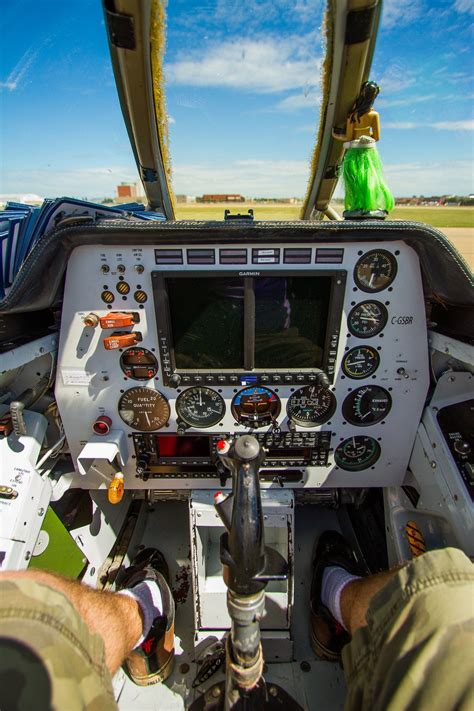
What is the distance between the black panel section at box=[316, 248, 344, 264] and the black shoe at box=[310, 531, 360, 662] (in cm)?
206

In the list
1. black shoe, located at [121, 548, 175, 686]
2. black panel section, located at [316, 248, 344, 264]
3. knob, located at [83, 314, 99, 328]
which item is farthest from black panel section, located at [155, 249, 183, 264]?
black shoe, located at [121, 548, 175, 686]

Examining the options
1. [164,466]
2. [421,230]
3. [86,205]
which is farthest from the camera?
[164,466]

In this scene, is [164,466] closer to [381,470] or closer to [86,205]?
[381,470]

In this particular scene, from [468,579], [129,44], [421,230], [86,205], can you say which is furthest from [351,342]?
[129,44]

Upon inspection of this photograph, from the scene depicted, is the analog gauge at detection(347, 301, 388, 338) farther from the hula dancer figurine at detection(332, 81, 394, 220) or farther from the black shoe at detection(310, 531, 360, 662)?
the black shoe at detection(310, 531, 360, 662)

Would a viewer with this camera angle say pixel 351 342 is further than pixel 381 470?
No

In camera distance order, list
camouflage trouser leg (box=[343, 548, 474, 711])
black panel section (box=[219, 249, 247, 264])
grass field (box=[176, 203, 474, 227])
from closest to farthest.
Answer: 1. camouflage trouser leg (box=[343, 548, 474, 711])
2. black panel section (box=[219, 249, 247, 264])
3. grass field (box=[176, 203, 474, 227])

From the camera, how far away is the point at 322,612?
7.54 ft

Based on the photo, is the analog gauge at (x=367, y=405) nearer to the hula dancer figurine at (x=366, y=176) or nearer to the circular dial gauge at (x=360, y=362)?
the circular dial gauge at (x=360, y=362)

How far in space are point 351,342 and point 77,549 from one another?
7.41 ft

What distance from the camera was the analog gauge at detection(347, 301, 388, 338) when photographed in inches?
80.7

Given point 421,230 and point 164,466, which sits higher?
point 421,230

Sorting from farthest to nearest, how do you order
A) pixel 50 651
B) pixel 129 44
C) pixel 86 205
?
pixel 129 44, pixel 86 205, pixel 50 651

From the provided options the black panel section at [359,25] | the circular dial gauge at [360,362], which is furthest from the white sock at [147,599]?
the black panel section at [359,25]
